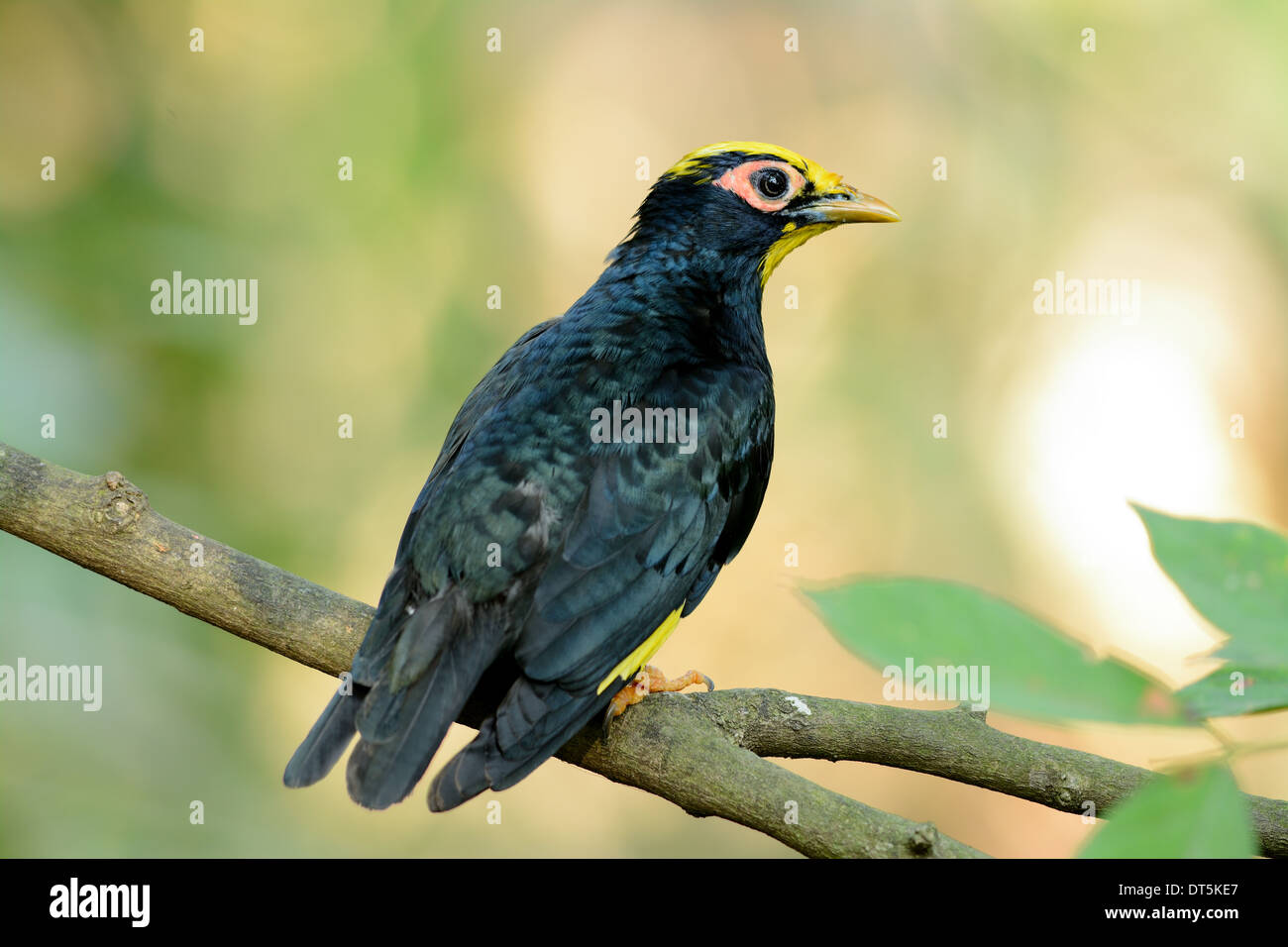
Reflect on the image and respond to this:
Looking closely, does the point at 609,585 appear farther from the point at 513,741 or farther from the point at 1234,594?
the point at 1234,594

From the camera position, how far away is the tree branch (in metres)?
2.78

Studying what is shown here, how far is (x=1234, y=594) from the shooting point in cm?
76

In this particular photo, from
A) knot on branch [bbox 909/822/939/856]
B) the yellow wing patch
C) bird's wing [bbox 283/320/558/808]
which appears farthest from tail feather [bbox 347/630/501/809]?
knot on branch [bbox 909/822/939/856]

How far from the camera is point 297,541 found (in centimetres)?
592

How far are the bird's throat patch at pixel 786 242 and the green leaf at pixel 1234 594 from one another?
10.6 feet

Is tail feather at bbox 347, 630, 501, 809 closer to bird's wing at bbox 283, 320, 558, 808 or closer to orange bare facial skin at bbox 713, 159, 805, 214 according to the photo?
bird's wing at bbox 283, 320, 558, 808

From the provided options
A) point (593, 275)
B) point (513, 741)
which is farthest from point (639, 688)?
point (593, 275)

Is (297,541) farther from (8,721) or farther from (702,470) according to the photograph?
(702,470)

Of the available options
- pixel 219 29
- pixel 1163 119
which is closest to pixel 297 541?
pixel 219 29

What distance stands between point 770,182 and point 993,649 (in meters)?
3.39

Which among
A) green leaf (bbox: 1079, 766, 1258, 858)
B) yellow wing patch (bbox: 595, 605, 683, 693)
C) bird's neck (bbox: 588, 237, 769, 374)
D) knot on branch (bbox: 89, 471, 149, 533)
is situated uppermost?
bird's neck (bbox: 588, 237, 769, 374)

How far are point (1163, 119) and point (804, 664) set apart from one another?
3906mm

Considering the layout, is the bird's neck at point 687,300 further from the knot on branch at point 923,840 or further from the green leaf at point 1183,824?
the green leaf at point 1183,824

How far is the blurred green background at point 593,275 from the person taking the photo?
5.34 meters
